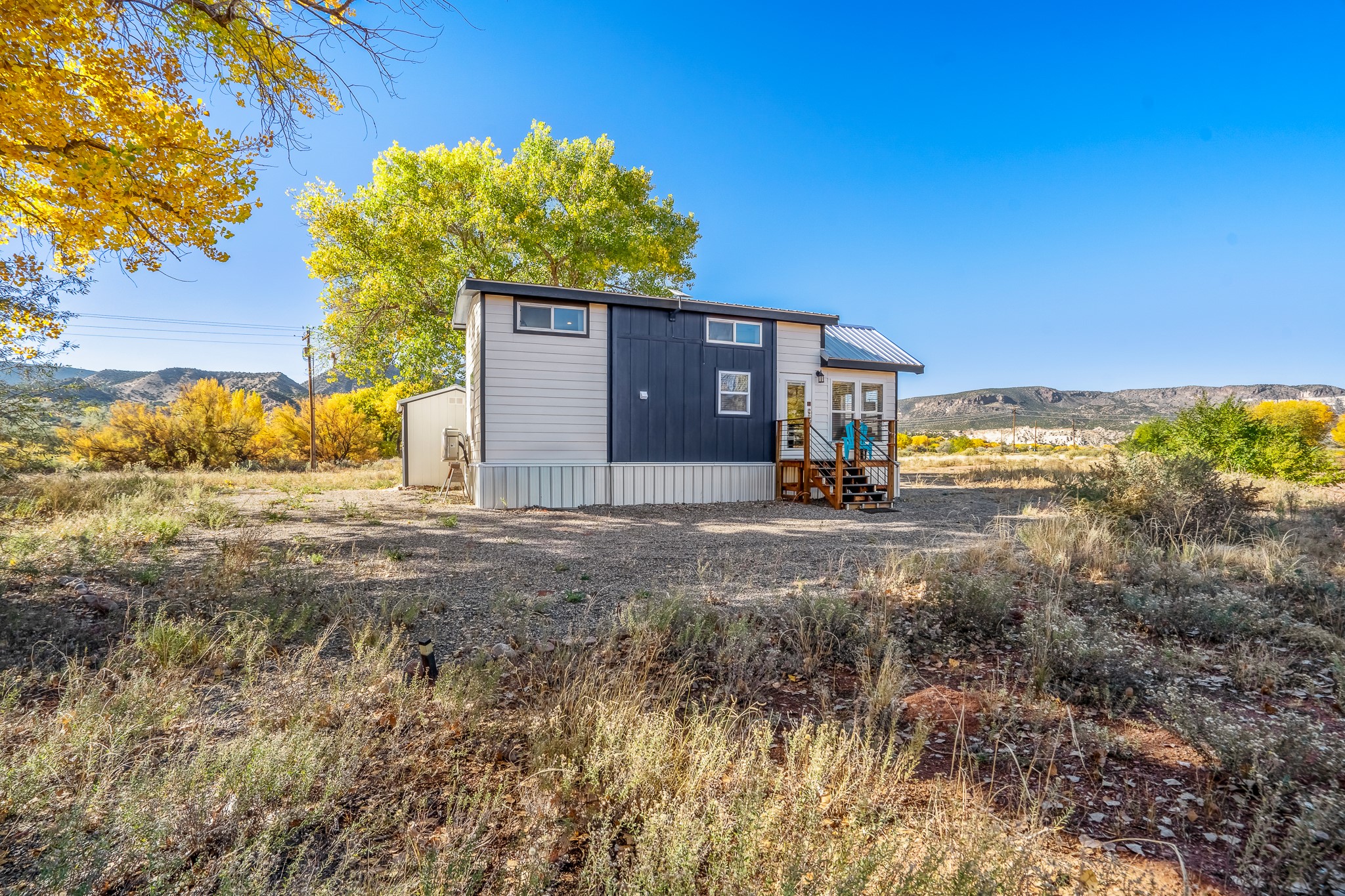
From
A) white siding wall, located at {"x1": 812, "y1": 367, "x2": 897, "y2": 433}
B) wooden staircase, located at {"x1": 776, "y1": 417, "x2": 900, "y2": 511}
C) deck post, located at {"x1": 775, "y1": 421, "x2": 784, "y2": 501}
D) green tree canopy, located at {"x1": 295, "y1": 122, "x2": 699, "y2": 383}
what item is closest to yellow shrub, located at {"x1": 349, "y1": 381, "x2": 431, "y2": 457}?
green tree canopy, located at {"x1": 295, "y1": 122, "x2": 699, "y2": 383}

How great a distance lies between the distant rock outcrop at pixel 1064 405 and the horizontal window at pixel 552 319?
2274 inches

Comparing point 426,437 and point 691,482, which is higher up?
point 426,437

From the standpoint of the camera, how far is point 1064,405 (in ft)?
286

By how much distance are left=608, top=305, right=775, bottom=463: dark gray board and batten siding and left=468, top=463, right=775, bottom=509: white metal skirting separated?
0.81 ft

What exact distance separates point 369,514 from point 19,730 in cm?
786

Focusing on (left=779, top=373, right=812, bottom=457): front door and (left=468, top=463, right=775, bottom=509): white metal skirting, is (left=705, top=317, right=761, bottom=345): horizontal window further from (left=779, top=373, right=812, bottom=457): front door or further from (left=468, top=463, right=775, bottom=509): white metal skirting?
(left=468, top=463, right=775, bottom=509): white metal skirting

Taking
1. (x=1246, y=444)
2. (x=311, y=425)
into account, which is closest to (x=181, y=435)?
(x=311, y=425)

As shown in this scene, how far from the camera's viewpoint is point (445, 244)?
18906mm

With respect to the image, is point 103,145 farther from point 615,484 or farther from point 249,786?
point 615,484

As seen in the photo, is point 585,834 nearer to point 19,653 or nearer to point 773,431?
point 19,653

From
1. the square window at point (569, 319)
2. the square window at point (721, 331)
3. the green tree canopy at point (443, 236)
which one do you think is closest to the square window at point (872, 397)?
the square window at point (721, 331)

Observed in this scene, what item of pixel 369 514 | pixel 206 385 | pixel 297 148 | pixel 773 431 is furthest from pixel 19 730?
pixel 206 385

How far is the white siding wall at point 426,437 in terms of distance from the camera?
629 inches

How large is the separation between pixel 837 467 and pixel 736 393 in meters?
2.88
